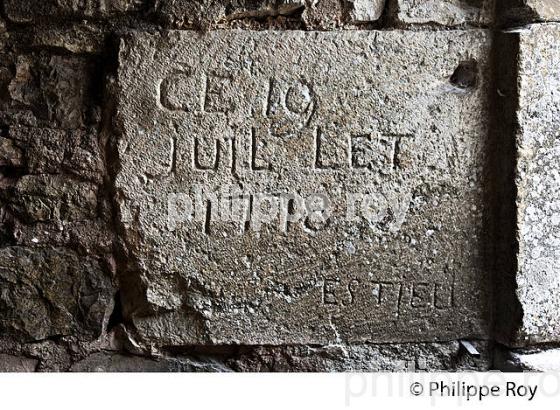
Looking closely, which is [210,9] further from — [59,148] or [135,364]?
[135,364]

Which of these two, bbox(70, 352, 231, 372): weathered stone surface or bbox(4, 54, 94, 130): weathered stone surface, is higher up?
bbox(4, 54, 94, 130): weathered stone surface

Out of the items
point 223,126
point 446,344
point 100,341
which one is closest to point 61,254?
point 100,341

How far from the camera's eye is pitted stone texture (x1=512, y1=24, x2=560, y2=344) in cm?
228

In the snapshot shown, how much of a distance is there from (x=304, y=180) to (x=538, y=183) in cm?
74

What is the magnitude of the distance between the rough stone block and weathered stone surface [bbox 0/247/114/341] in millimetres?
1340

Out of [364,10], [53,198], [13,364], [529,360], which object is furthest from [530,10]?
[13,364]

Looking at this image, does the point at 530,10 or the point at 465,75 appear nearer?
the point at 530,10

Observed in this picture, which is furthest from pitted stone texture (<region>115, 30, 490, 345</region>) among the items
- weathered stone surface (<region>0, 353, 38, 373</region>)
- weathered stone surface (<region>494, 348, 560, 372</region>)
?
weathered stone surface (<region>0, 353, 38, 373</region>)

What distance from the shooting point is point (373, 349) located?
2408 millimetres

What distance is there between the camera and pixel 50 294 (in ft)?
7.66

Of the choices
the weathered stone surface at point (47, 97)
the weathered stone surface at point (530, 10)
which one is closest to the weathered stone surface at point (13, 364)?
the weathered stone surface at point (47, 97)

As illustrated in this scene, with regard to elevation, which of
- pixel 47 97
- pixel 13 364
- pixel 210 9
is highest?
pixel 210 9

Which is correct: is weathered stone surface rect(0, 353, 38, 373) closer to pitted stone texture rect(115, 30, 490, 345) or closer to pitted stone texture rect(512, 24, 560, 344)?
pitted stone texture rect(115, 30, 490, 345)

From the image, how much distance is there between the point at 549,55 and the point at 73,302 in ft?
5.59
